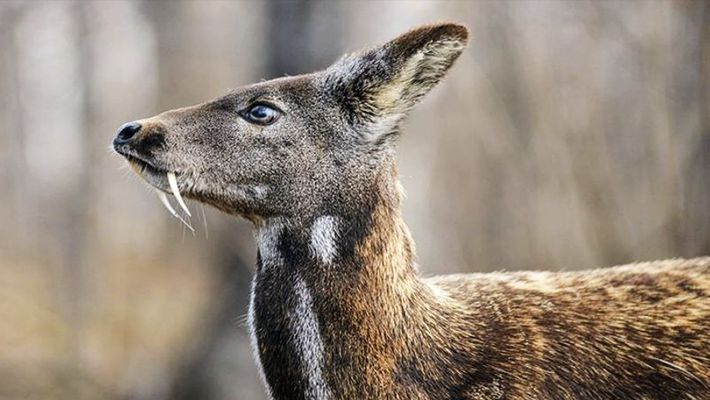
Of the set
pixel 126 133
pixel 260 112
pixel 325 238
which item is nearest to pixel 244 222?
pixel 260 112

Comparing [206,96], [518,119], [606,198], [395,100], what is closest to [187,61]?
[206,96]

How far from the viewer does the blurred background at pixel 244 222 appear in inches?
500

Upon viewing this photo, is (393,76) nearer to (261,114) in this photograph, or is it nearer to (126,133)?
(261,114)

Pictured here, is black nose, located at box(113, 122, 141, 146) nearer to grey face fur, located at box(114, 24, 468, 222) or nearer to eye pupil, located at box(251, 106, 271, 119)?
grey face fur, located at box(114, 24, 468, 222)

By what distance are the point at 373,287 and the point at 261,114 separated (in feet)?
3.20

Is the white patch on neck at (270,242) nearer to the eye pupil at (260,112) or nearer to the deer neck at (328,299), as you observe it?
the deer neck at (328,299)

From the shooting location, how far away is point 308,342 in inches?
235

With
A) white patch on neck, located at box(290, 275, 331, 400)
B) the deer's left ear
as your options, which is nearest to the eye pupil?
the deer's left ear

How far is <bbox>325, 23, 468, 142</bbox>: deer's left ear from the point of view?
620 centimetres

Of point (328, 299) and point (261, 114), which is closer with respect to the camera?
point (328, 299)

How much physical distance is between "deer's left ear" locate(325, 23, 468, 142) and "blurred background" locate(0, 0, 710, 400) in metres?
4.82

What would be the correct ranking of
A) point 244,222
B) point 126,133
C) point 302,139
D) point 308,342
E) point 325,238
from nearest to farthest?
point 308,342 < point 325,238 < point 126,133 < point 302,139 < point 244,222

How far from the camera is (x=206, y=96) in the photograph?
14047 millimetres

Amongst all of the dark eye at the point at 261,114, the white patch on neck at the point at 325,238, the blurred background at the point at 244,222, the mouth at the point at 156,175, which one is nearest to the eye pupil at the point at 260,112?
the dark eye at the point at 261,114
